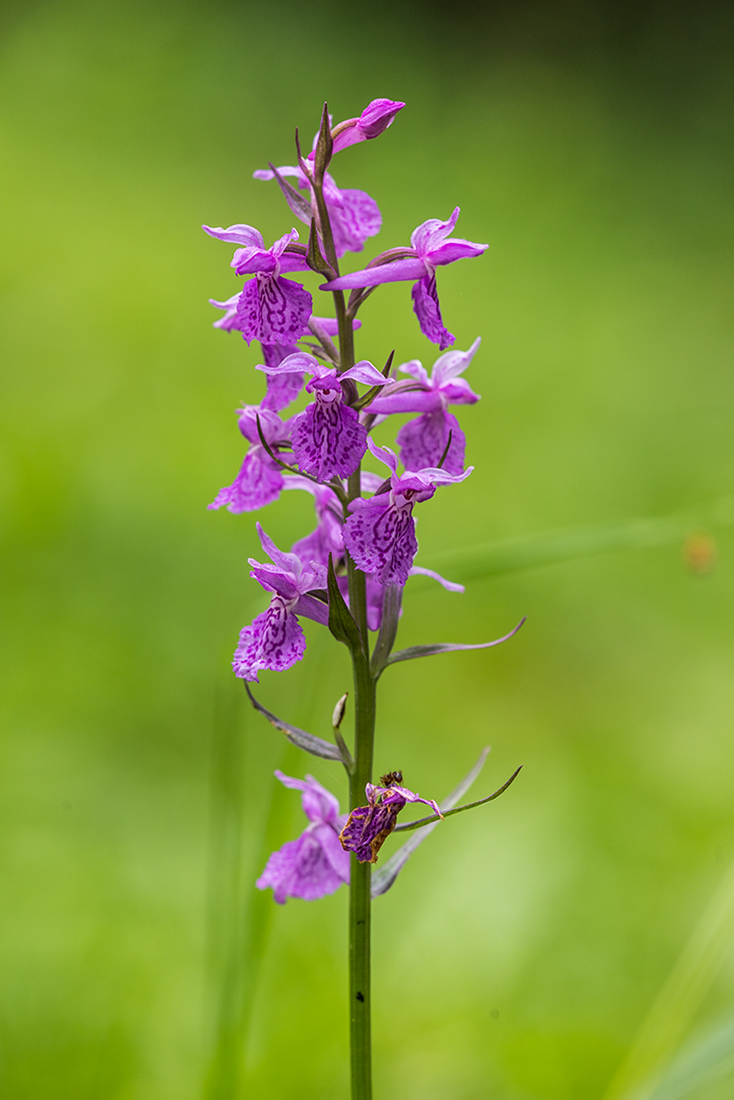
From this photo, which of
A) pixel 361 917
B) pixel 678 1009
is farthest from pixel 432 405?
pixel 678 1009

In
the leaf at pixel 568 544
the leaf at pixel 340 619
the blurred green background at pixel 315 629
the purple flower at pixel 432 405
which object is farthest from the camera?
the blurred green background at pixel 315 629

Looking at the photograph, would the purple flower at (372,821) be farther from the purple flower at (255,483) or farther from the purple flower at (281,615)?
the purple flower at (255,483)

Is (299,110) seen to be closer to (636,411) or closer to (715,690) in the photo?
(636,411)

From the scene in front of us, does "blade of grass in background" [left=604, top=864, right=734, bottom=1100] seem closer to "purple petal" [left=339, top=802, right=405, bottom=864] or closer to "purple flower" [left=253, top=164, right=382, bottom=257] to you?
"purple petal" [left=339, top=802, right=405, bottom=864]

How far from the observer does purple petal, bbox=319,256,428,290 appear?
2.20 feet

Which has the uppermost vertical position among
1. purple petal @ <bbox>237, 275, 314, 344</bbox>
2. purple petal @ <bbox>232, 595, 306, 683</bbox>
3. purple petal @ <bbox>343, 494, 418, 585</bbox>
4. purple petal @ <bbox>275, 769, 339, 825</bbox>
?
purple petal @ <bbox>237, 275, 314, 344</bbox>

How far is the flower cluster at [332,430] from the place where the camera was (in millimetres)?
668

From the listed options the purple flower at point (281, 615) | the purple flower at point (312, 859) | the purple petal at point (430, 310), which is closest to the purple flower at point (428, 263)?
the purple petal at point (430, 310)

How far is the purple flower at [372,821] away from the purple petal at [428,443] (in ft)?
0.95

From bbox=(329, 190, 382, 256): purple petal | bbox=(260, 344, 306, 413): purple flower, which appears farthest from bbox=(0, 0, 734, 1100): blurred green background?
bbox=(329, 190, 382, 256): purple petal

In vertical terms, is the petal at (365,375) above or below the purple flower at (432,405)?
above

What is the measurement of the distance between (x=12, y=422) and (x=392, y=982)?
181 centimetres

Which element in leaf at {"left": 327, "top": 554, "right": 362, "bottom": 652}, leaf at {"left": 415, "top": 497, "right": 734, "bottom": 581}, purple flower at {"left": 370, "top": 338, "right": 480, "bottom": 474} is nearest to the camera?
leaf at {"left": 327, "top": 554, "right": 362, "bottom": 652}

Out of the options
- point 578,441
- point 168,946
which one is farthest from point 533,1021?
→ point 578,441
